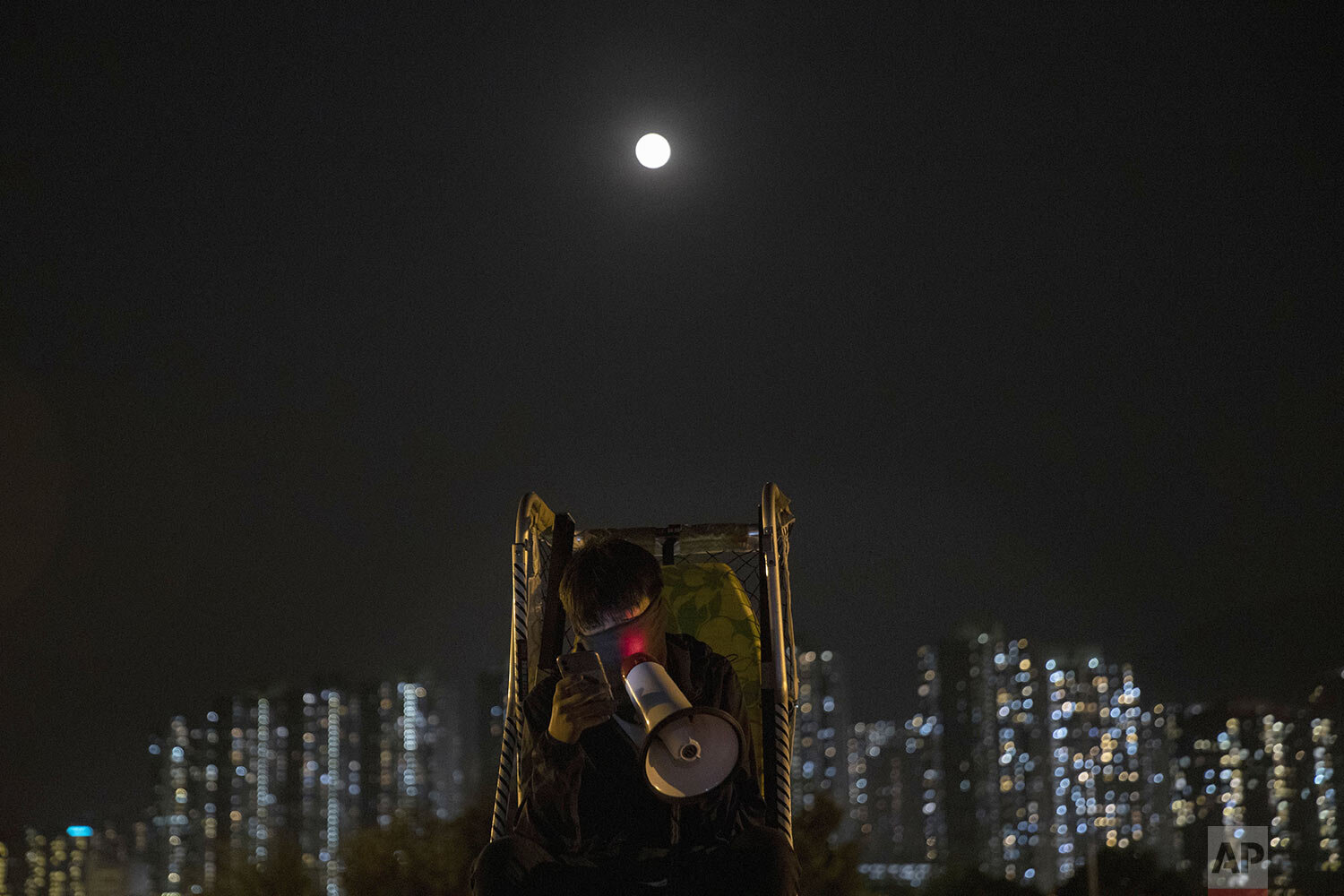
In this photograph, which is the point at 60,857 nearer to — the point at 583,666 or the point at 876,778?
the point at 876,778

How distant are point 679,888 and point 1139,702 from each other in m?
81.2

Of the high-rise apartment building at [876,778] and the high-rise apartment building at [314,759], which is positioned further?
the high-rise apartment building at [876,778]

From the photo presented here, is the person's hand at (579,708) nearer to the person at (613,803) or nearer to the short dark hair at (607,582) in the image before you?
the person at (613,803)

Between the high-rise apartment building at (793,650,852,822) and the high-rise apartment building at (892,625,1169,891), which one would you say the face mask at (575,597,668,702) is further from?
the high-rise apartment building at (892,625,1169,891)

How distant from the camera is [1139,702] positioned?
76.9m

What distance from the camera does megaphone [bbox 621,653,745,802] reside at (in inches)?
104

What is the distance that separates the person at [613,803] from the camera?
2912 mm

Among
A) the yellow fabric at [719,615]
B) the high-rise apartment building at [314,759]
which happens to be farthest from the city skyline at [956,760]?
the yellow fabric at [719,615]

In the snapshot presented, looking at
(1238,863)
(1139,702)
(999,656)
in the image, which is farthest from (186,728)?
(1238,863)

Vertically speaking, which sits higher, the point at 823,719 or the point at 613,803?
the point at 613,803

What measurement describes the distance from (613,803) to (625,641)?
41 centimetres

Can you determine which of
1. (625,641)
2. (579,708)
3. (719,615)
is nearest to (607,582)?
(625,641)

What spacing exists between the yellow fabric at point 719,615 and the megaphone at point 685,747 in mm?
1371

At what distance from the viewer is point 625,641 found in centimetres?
317
